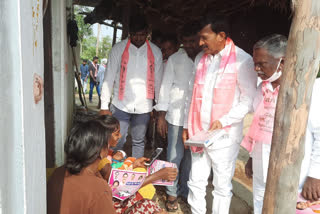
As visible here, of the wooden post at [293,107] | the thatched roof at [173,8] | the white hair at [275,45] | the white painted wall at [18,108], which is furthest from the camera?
the thatched roof at [173,8]

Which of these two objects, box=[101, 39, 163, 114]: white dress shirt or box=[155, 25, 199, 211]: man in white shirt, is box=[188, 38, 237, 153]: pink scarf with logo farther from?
box=[101, 39, 163, 114]: white dress shirt

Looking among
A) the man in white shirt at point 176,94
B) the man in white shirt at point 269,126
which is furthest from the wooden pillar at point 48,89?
the man in white shirt at point 269,126

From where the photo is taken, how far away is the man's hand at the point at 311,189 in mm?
1560

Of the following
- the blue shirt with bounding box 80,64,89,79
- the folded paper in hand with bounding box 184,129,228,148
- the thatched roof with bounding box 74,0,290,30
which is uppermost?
the thatched roof with bounding box 74,0,290,30

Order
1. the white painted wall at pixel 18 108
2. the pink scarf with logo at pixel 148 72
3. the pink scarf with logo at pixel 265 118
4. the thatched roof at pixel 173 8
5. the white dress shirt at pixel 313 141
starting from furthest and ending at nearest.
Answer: the thatched roof at pixel 173 8 → the pink scarf with logo at pixel 148 72 → the pink scarf with logo at pixel 265 118 → the white dress shirt at pixel 313 141 → the white painted wall at pixel 18 108

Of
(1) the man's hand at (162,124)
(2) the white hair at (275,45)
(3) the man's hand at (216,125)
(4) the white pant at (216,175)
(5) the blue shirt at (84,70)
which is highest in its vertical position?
(2) the white hair at (275,45)

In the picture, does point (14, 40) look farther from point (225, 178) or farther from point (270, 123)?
point (225, 178)

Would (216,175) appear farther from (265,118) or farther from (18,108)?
(18,108)

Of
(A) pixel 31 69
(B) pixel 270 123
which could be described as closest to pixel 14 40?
(A) pixel 31 69

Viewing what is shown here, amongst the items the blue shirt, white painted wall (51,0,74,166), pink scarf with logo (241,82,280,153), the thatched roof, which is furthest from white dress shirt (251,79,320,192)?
the blue shirt

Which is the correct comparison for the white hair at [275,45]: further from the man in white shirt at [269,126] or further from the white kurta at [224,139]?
the white kurta at [224,139]

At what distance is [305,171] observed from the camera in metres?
1.66

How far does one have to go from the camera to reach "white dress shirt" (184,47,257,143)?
2080 millimetres

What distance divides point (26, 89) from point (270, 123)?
163 centimetres
